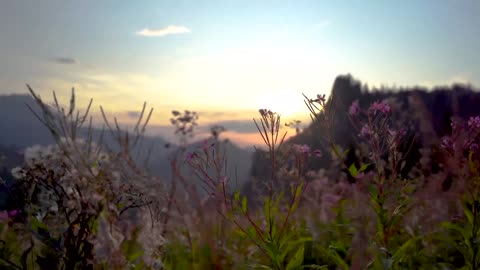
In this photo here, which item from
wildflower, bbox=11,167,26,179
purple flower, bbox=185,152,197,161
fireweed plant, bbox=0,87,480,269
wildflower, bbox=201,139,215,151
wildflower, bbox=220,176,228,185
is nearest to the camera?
fireweed plant, bbox=0,87,480,269

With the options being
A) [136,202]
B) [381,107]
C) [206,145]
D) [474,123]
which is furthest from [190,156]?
[474,123]

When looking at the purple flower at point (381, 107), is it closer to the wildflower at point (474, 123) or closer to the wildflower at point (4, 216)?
the wildflower at point (474, 123)

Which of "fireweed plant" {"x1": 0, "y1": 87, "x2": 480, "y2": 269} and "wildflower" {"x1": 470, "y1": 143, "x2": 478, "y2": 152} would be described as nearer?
"fireweed plant" {"x1": 0, "y1": 87, "x2": 480, "y2": 269}

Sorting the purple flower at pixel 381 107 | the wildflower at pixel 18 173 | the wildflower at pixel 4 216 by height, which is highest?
the purple flower at pixel 381 107

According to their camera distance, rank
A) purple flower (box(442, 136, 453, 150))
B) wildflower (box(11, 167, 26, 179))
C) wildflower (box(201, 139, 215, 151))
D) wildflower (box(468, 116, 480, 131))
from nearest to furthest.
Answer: wildflower (box(11, 167, 26, 179)) → wildflower (box(201, 139, 215, 151)) → wildflower (box(468, 116, 480, 131)) → purple flower (box(442, 136, 453, 150))

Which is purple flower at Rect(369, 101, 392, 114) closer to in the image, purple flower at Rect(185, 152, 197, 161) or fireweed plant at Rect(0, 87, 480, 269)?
fireweed plant at Rect(0, 87, 480, 269)

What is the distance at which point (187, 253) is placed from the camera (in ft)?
16.5


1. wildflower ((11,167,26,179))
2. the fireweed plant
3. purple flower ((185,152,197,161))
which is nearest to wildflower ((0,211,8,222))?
the fireweed plant

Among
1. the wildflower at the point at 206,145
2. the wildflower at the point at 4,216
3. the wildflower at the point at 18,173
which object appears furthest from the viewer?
the wildflower at the point at 4,216

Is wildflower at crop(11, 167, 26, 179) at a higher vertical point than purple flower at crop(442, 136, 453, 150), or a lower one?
lower

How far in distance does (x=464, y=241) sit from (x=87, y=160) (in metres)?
2.83

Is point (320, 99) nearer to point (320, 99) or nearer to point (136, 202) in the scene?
point (320, 99)

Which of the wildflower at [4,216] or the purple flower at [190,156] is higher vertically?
the purple flower at [190,156]

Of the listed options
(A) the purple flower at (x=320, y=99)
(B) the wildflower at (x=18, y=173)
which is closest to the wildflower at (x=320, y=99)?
(A) the purple flower at (x=320, y=99)
